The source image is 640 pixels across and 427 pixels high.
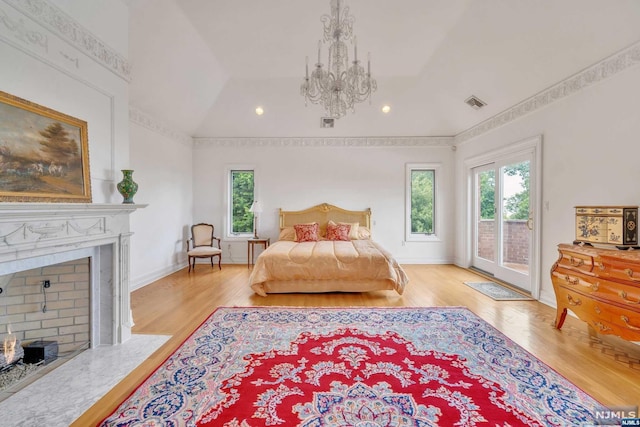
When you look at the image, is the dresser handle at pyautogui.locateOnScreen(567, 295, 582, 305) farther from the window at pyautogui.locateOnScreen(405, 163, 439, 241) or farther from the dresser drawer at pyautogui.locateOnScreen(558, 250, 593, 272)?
the window at pyautogui.locateOnScreen(405, 163, 439, 241)

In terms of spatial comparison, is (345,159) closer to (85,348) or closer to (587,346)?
(587,346)

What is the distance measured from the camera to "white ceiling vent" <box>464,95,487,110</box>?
14.8 feet

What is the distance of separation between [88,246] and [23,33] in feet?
5.15

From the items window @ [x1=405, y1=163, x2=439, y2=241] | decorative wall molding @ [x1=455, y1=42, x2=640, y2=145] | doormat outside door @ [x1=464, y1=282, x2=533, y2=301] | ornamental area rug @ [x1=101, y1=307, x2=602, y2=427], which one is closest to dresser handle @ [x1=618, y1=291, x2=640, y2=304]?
ornamental area rug @ [x1=101, y1=307, x2=602, y2=427]

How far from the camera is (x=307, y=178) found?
20.0ft

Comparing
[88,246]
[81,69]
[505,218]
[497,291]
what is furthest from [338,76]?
[497,291]

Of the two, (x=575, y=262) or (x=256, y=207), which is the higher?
(x=256, y=207)

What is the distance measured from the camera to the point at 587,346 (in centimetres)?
246

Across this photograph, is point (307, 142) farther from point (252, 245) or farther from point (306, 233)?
point (252, 245)

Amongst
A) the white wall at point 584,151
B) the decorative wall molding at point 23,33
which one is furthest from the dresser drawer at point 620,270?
the decorative wall molding at point 23,33

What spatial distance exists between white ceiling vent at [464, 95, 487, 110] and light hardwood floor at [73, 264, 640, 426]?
3024mm

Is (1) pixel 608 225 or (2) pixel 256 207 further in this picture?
(2) pixel 256 207

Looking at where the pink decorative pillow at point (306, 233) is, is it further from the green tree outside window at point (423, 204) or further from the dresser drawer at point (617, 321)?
the dresser drawer at point (617, 321)

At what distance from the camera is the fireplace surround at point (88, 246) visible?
1725 mm
